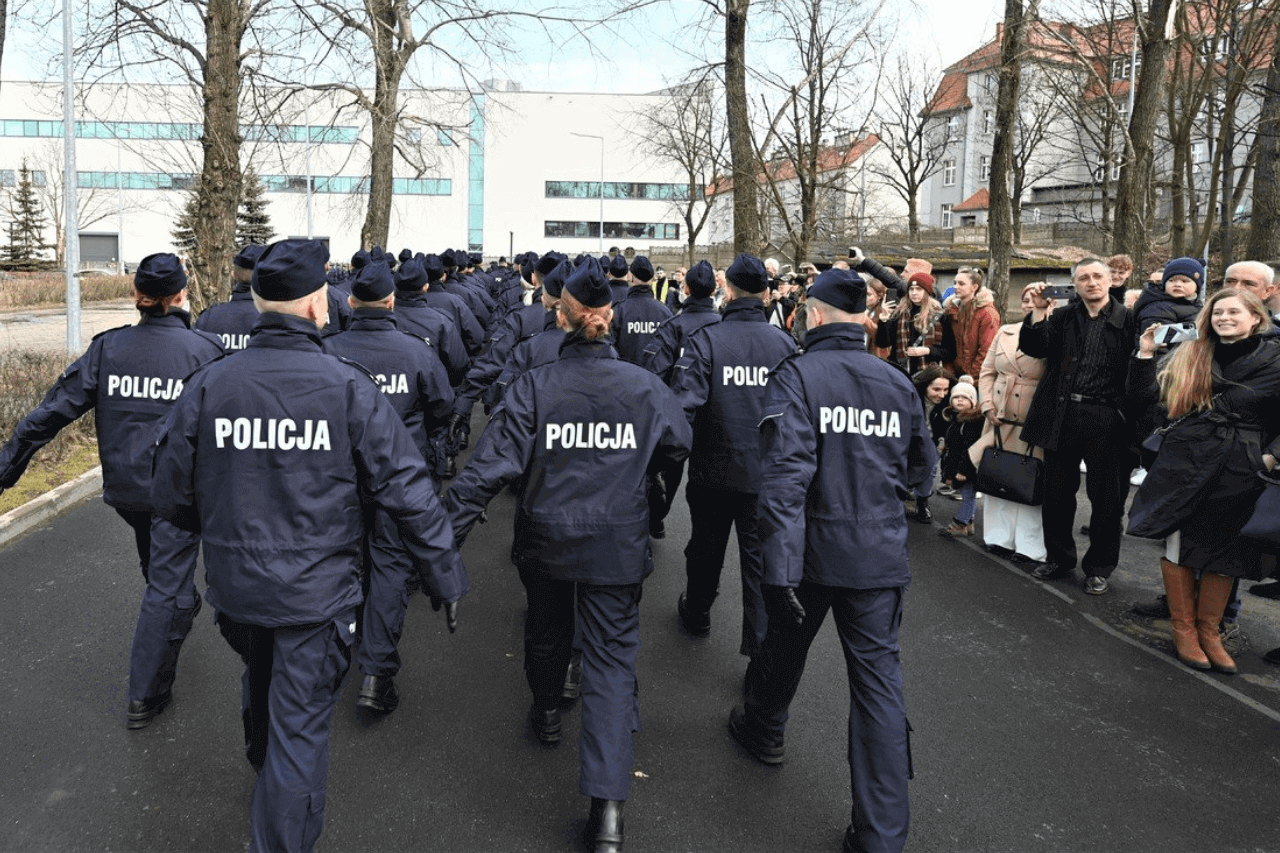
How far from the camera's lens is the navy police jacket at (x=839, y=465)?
3.34m

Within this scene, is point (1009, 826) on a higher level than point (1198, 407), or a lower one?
lower

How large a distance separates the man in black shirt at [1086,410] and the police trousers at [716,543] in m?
2.40

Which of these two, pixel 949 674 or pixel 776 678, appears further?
pixel 949 674

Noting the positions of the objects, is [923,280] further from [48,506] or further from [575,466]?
[48,506]

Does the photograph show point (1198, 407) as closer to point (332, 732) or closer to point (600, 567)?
point (600, 567)

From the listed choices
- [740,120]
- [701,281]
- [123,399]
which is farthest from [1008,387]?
[740,120]

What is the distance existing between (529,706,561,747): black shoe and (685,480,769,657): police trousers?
1.23 meters

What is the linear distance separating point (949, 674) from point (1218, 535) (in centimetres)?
156

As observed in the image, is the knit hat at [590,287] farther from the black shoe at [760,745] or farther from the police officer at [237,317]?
the police officer at [237,317]

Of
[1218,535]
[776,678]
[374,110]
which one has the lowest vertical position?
[776,678]

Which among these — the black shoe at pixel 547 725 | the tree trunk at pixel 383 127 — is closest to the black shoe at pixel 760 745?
the black shoe at pixel 547 725

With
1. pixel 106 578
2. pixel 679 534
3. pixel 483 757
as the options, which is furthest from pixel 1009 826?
pixel 106 578

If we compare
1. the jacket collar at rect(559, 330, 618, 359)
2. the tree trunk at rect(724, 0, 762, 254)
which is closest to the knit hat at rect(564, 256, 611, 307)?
the jacket collar at rect(559, 330, 618, 359)

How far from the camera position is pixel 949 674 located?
16.0 feet
